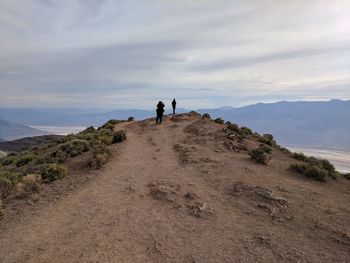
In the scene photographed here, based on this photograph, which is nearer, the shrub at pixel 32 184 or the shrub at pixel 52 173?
the shrub at pixel 32 184

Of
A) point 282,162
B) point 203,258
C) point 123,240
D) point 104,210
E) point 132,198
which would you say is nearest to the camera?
point 203,258

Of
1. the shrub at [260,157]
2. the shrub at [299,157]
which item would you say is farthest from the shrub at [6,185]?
the shrub at [299,157]

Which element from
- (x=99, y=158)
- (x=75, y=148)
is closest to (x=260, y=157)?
(x=99, y=158)

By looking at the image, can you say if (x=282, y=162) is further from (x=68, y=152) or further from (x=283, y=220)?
(x=68, y=152)

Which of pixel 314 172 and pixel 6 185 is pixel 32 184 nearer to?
pixel 6 185

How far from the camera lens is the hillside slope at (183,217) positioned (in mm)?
10055

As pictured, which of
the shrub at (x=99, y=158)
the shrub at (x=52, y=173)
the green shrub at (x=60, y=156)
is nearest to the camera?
the shrub at (x=52, y=173)

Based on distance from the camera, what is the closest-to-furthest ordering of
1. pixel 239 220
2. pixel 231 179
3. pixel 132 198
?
1. pixel 239 220
2. pixel 132 198
3. pixel 231 179

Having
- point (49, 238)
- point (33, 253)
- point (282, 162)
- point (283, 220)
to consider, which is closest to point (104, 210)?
point (49, 238)

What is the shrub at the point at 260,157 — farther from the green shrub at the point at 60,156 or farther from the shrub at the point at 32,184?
the shrub at the point at 32,184

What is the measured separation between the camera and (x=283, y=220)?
1230cm

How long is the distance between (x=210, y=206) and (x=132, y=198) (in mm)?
3068

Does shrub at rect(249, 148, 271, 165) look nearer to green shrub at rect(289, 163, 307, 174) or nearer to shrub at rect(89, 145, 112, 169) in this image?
green shrub at rect(289, 163, 307, 174)

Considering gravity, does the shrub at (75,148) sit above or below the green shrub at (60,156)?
above
